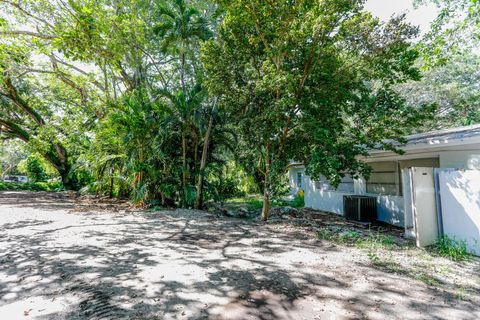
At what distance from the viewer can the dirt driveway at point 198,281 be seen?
281 centimetres

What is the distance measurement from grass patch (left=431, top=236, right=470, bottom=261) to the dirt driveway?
0.68 metres

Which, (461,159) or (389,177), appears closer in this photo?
(461,159)

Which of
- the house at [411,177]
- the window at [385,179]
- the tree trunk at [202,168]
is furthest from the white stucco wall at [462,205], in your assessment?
the tree trunk at [202,168]

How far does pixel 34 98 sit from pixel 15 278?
57.3ft

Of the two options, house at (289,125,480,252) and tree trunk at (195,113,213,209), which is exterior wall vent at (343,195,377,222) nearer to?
house at (289,125,480,252)

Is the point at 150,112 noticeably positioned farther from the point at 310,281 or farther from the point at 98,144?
the point at 310,281

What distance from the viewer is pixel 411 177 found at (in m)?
5.64

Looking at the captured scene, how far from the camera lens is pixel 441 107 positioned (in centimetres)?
1922

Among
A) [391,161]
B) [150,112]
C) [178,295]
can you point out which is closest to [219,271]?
[178,295]

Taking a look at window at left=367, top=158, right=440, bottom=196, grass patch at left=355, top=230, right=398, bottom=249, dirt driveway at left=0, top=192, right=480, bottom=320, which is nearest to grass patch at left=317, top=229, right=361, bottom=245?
grass patch at left=355, top=230, right=398, bottom=249

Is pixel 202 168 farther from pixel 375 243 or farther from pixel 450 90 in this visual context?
pixel 450 90

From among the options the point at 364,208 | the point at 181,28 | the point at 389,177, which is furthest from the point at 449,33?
the point at 181,28

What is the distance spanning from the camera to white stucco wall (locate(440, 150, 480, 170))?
20.4ft

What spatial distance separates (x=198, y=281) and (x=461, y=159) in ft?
24.3
